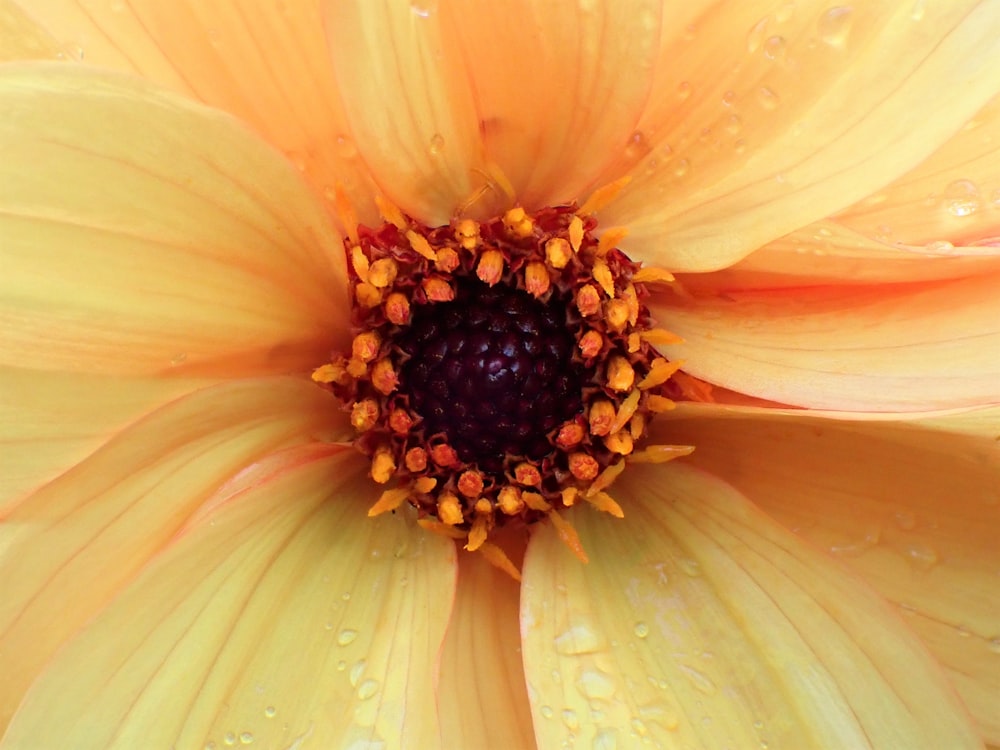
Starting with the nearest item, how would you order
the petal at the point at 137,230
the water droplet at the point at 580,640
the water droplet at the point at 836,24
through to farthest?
1. the petal at the point at 137,230
2. the water droplet at the point at 836,24
3. the water droplet at the point at 580,640

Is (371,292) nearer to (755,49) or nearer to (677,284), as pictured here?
(677,284)

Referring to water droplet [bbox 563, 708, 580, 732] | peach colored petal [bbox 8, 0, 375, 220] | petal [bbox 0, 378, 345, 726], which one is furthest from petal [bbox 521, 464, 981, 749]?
peach colored petal [bbox 8, 0, 375, 220]

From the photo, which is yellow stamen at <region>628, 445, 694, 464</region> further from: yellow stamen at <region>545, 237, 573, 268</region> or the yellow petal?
the yellow petal

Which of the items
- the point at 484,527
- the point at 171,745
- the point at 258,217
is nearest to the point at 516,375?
the point at 484,527

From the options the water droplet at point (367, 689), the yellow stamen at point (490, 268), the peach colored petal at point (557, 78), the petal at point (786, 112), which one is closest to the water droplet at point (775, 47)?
the petal at point (786, 112)

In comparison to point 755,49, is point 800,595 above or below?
below

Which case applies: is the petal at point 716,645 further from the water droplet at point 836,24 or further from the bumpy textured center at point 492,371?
the water droplet at point 836,24
